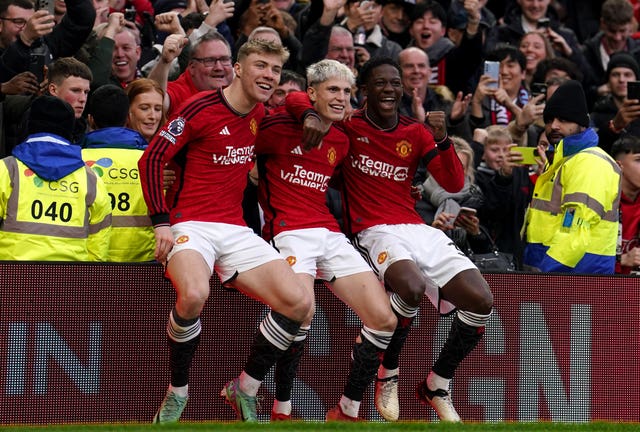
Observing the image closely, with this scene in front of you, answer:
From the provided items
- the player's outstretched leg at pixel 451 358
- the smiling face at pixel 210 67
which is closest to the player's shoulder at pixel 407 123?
the player's outstretched leg at pixel 451 358

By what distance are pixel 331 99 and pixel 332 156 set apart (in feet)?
1.40

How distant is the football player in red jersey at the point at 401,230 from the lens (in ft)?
30.3

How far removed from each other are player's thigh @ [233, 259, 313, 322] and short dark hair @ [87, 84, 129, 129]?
1.71 m

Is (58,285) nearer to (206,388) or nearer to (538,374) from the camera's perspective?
(206,388)

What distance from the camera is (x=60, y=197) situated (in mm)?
8820

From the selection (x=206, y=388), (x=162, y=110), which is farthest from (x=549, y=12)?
(x=206, y=388)

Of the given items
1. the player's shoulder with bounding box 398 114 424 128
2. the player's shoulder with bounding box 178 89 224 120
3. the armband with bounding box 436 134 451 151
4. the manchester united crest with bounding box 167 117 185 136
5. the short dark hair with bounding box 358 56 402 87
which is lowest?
the armband with bounding box 436 134 451 151

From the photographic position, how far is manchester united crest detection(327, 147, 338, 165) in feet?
30.8

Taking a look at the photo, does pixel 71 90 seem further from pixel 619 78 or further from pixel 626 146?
pixel 619 78

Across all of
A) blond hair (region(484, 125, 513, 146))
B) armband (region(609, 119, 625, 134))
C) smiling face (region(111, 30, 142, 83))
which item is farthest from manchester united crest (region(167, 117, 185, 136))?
armband (region(609, 119, 625, 134))

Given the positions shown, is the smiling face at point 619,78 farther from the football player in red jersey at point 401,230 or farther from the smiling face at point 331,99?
the smiling face at point 331,99

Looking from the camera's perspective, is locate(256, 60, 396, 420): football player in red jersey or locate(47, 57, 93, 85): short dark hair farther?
locate(47, 57, 93, 85): short dark hair

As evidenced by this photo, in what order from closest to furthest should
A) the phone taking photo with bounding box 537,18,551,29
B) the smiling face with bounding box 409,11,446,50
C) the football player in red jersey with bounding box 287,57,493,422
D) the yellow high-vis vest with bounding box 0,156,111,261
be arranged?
the yellow high-vis vest with bounding box 0,156,111,261
the football player in red jersey with bounding box 287,57,493,422
the smiling face with bounding box 409,11,446,50
the phone taking photo with bounding box 537,18,551,29

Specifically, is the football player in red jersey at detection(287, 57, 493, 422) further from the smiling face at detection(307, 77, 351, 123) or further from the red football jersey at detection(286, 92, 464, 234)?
the smiling face at detection(307, 77, 351, 123)
